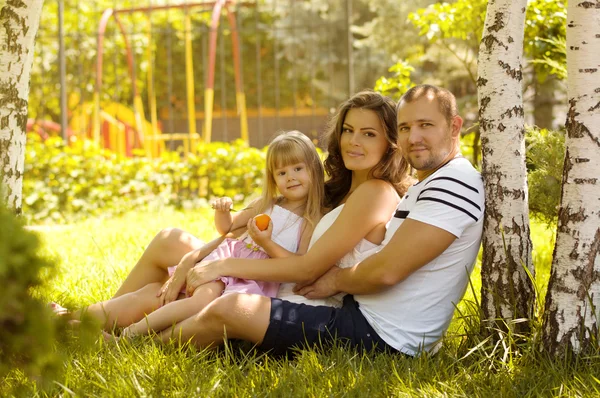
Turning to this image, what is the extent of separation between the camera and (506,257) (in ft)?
8.75

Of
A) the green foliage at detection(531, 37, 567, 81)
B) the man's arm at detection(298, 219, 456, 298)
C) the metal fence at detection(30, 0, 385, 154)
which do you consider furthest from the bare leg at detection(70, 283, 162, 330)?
the metal fence at detection(30, 0, 385, 154)

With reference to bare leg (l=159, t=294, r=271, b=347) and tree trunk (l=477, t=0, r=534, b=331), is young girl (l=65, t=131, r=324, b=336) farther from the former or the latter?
tree trunk (l=477, t=0, r=534, b=331)

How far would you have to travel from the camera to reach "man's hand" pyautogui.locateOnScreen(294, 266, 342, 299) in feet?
9.27

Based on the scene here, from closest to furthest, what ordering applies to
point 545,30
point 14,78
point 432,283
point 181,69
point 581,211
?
point 581,211 < point 432,283 < point 14,78 < point 545,30 < point 181,69

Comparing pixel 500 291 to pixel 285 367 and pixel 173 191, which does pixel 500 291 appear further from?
pixel 173 191

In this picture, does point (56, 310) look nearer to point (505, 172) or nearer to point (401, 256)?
point (401, 256)

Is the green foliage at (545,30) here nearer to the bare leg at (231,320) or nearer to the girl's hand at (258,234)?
the girl's hand at (258,234)

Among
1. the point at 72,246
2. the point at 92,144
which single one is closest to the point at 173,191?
the point at 92,144

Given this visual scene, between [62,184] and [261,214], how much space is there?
17.3 feet

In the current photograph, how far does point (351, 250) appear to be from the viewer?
2846 mm

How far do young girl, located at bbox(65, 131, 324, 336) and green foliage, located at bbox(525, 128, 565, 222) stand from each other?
42.1 inches

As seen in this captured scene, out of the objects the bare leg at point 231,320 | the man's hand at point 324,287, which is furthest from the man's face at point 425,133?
A: the bare leg at point 231,320

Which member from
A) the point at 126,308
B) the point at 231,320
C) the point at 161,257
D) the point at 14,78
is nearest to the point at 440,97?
the point at 231,320

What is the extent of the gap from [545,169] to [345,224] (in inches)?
47.6
